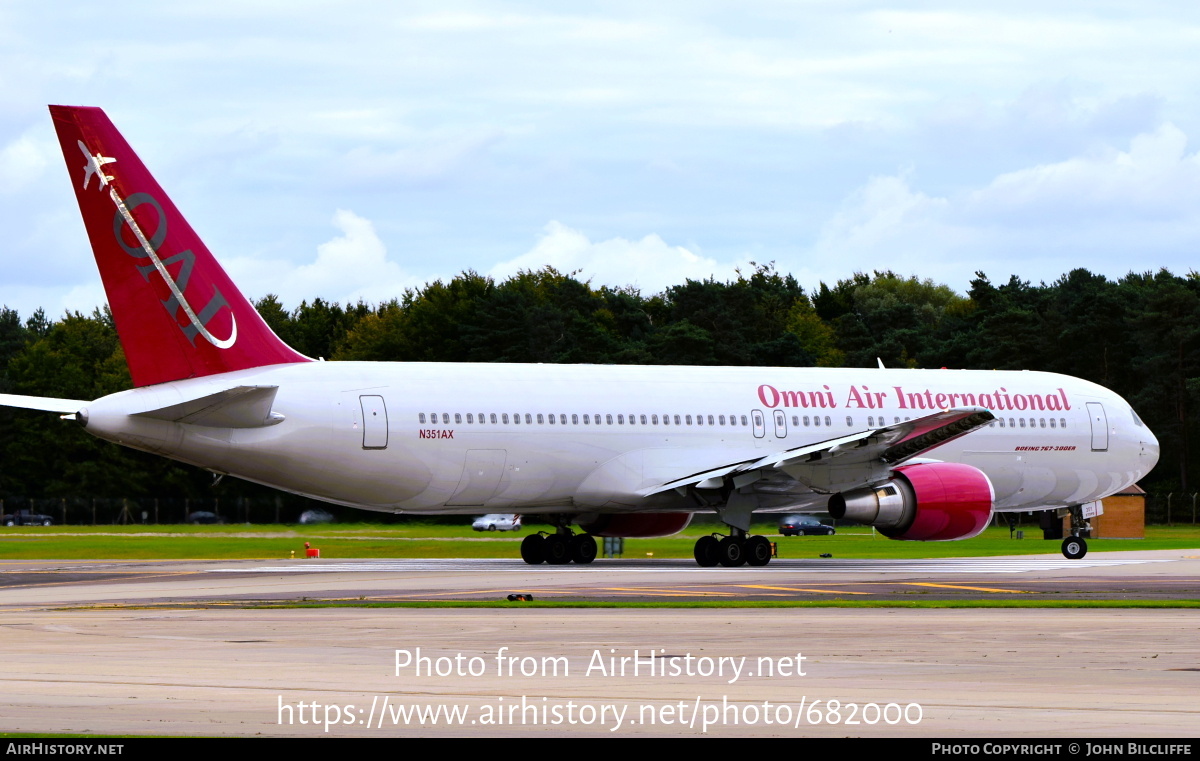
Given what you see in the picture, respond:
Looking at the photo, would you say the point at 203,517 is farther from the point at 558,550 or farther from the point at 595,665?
the point at 595,665

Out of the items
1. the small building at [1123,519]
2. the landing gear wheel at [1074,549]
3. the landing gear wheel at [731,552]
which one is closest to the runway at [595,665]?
the landing gear wheel at [731,552]

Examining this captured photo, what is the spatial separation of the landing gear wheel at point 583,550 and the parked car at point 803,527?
140ft

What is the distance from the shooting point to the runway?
10.2 meters

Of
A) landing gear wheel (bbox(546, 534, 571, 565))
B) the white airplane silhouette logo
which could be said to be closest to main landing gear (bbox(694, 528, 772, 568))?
landing gear wheel (bbox(546, 534, 571, 565))

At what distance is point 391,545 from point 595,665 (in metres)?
32.5

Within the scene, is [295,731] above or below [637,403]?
below

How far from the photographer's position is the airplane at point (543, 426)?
29.3 m

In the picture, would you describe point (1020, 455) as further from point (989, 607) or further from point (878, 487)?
point (989, 607)

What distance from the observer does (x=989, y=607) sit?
2064cm

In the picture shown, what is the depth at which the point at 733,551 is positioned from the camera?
33.1 metres

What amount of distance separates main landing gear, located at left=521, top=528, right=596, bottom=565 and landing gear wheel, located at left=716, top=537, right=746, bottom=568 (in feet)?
9.27

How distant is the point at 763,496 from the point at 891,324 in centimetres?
8303
